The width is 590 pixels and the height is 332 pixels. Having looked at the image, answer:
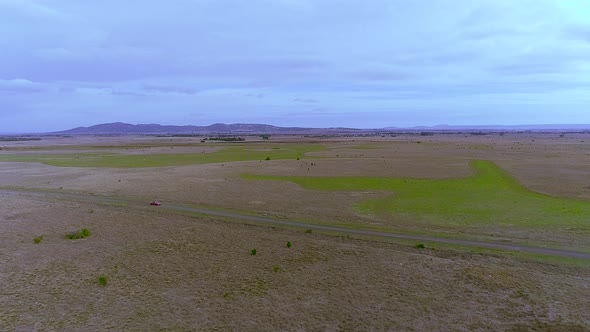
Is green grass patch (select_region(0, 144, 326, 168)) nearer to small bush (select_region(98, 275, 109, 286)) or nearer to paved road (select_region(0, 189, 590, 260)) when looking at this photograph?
paved road (select_region(0, 189, 590, 260))

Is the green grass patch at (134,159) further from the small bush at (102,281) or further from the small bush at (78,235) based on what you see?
the small bush at (102,281)

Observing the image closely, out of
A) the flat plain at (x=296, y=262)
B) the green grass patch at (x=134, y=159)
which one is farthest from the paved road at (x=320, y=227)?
the green grass patch at (x=134, y=159)

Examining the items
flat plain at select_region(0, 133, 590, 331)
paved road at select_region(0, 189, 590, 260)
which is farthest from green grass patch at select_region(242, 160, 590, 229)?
paved road at select_region(0, 189, 590, 260)

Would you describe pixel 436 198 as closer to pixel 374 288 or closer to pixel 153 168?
pixel 374 288

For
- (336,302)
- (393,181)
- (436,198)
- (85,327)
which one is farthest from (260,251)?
(393,181)

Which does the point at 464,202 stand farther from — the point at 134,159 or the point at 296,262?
the point at 134,159
